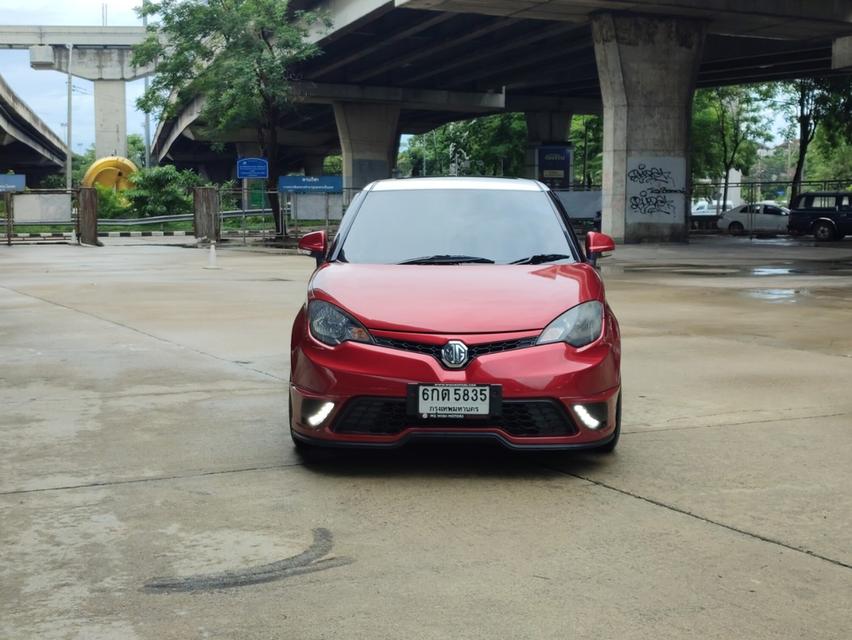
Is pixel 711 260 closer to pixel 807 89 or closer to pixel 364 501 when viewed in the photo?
pixel 364 501

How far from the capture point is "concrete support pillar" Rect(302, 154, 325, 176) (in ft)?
337

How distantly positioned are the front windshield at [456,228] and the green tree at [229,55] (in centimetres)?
3472

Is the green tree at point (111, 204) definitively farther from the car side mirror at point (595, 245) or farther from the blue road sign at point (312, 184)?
the car side mirror at point (595, 245)

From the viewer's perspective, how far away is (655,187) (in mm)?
33344

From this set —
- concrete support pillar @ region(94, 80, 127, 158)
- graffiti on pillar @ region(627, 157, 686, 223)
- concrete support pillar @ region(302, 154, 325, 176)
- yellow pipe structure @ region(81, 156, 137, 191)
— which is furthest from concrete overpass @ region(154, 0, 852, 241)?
A: concrete support pillar @ region(302, 154, 325, 176)

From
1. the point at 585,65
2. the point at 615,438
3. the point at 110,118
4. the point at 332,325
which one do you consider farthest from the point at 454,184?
the point at 110,118

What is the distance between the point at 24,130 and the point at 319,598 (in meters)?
79.4

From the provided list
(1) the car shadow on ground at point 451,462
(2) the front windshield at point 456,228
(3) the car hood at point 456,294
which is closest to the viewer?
(3) the car hood at point 456,294

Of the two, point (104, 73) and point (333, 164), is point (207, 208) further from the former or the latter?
point (333, 164)

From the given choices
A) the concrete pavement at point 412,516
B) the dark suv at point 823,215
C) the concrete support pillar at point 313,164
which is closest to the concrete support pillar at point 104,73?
the concrete support pillar at point 313,164

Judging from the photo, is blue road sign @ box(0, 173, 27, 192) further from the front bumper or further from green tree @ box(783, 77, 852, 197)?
the front bumper

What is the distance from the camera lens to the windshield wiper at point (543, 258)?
6156 millimetres

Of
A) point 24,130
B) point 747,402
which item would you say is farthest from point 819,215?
point 24,130

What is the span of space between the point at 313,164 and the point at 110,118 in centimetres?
3866
